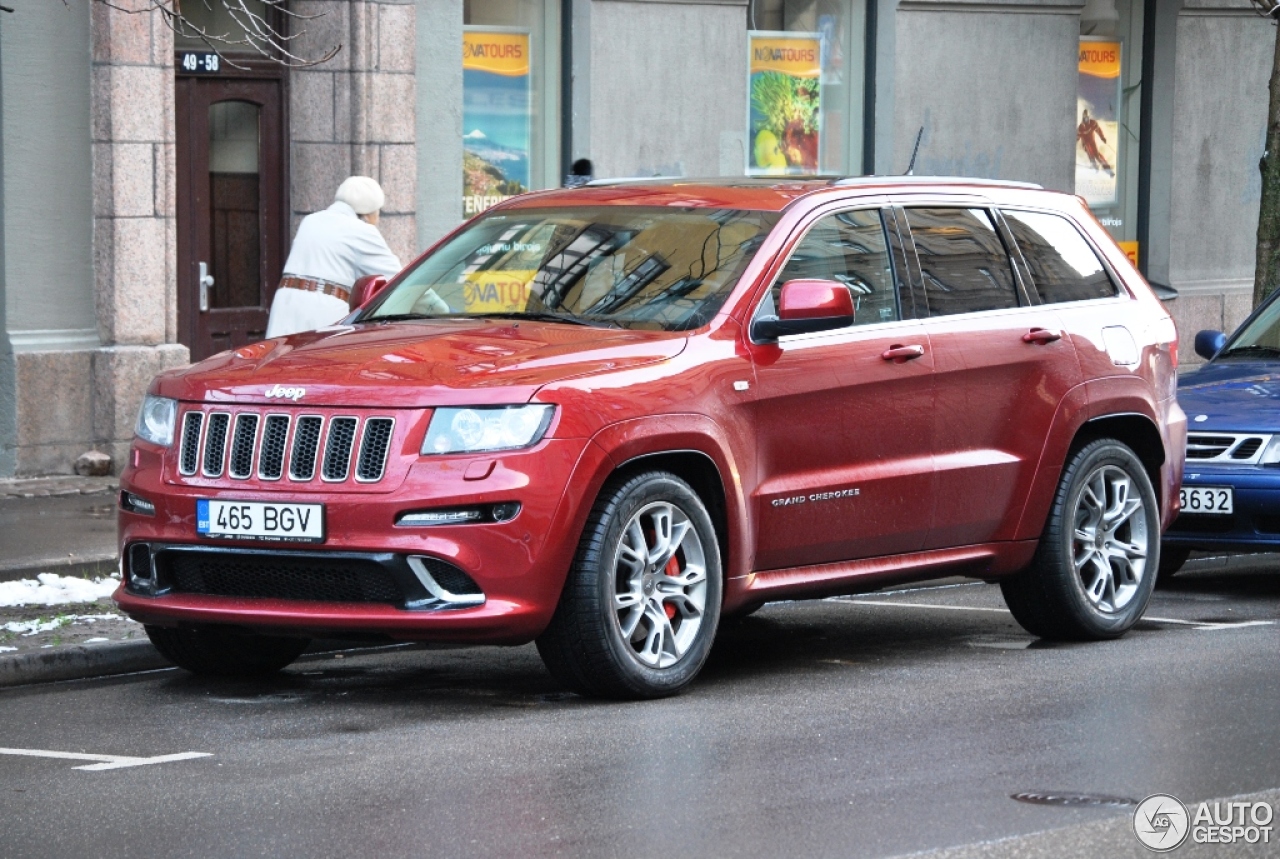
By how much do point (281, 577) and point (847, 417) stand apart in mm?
2128

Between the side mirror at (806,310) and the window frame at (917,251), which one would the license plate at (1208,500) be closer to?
the window frame at (917,251)

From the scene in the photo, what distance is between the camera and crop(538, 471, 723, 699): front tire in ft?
24.1

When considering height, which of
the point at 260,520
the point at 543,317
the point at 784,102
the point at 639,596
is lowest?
the point at 639,596

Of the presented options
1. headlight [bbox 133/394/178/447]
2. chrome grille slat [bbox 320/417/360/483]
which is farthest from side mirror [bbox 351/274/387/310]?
chrome grille slat [bbox 320/417/360/483]

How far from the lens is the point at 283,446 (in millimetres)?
7363

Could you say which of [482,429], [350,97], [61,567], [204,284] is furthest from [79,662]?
[350,97]

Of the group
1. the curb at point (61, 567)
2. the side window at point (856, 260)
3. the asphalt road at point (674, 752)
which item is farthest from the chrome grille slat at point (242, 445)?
the curb at point (61, 567)

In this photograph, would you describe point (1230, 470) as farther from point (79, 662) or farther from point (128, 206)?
point (128, 206)

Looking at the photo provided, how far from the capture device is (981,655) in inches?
352

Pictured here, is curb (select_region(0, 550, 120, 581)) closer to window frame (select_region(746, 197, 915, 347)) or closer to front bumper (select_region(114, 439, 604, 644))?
front bumper (select_region(114, 439, 604, 644))

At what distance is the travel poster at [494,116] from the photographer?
57.3 feet

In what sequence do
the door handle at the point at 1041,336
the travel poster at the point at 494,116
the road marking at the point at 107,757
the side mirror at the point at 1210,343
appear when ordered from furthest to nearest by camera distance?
the travel poster at the point at 494,116, the side mirror at the point at 1210,343, the door handle at the point at 1041,336, the road marking at the point at 107,757

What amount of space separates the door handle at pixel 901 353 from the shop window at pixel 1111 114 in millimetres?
13797

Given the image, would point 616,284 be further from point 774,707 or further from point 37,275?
point 37,275
